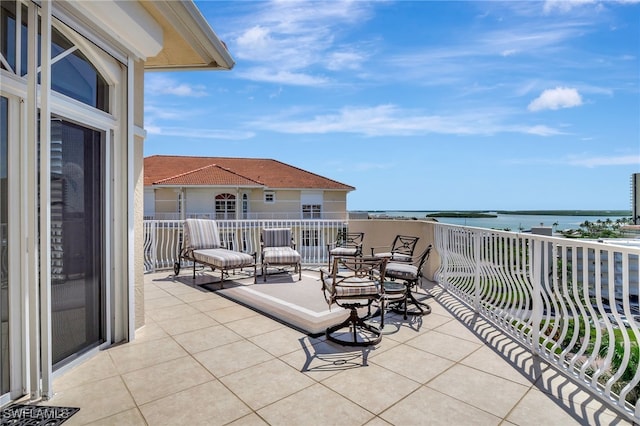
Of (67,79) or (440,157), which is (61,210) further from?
(440,157)

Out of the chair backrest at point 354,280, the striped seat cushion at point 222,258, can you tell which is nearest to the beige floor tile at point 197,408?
the chair backrest at point 354,280

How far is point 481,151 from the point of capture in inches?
829

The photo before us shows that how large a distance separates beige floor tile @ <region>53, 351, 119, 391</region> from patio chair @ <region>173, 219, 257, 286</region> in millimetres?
2741

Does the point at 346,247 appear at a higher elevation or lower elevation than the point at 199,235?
lower

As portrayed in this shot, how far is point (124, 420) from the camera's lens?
6.62ft

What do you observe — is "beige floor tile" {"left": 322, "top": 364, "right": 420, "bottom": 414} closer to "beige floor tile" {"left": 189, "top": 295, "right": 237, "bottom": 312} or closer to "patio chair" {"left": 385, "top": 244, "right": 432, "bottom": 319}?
"patio chair" {"left": 385, "top": 244, "right": 432, "bottom": 319}

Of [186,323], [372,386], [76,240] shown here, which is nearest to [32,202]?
[76,240]

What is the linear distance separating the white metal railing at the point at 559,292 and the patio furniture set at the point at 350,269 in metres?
0.68

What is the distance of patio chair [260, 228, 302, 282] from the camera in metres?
6.07

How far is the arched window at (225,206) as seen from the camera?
21.0 meters

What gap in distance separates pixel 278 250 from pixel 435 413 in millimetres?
4548

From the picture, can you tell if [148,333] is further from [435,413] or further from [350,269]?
[435,413]

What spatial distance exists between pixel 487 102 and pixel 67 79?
1284cm

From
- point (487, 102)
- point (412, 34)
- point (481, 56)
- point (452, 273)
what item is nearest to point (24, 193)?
point (452, 273)
